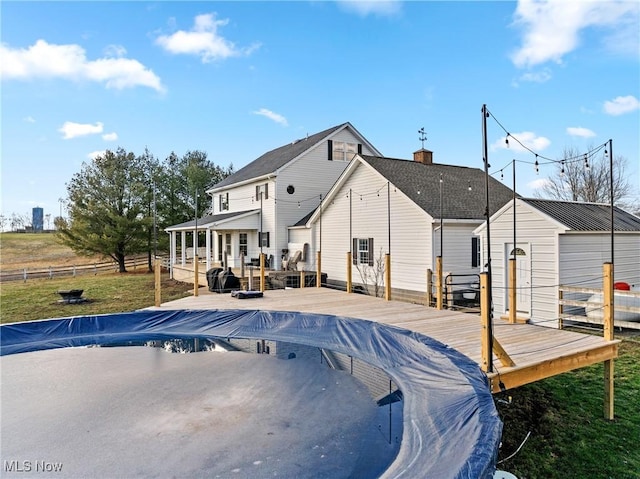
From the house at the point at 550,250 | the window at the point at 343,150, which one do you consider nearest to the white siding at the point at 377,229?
the house at the point at 550,250

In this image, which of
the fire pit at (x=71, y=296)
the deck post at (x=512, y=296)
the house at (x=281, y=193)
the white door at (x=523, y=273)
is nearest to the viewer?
the deck post at (x=512, y=296)

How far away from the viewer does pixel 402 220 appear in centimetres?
1294

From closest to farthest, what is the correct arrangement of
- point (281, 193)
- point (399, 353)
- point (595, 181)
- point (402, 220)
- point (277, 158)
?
point (399, 353), point (402, 220), point (281, 193), point (277, 158), point (595, 181)

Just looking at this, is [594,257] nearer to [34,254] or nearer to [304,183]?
[304,183]

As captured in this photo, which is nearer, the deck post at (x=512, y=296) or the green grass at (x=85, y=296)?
the deck post at (x=512, y=296)

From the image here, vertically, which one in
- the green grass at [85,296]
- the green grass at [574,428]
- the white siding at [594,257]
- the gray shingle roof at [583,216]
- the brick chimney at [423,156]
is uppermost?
the brick chimney at [423,156]

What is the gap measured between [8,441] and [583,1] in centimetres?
1427

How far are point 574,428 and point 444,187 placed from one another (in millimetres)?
10234

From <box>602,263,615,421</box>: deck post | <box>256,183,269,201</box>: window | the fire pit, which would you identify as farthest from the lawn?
<box>256,183,269,201</box>: window

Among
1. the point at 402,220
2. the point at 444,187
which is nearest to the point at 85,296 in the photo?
Answer: the point at 402,220

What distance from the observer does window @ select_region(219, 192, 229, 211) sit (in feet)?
77.6

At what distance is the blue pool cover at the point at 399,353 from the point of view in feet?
10.8

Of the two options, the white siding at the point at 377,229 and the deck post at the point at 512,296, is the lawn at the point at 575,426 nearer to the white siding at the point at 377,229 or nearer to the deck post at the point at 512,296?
the deck post at the point at 512,296

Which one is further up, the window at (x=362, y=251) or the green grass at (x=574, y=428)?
the window at (x=362, y=251)
